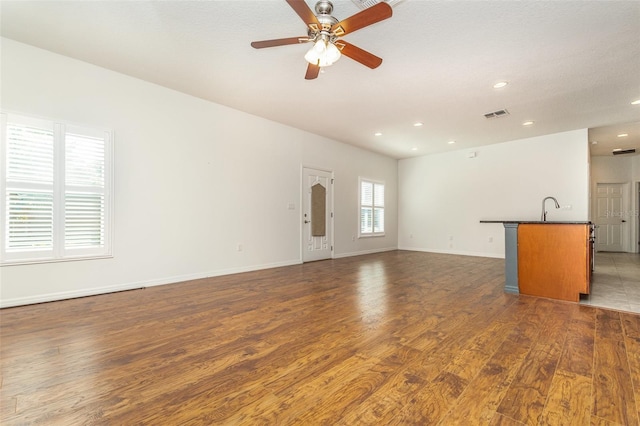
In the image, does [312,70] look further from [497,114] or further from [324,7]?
[497,114]

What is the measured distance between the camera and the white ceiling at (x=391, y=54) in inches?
103

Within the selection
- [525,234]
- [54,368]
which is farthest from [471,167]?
[54,368]

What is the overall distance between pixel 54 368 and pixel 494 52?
4769mm

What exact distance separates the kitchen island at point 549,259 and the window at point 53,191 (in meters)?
5.33

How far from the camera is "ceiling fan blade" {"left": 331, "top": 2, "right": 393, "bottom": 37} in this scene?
2035 mm

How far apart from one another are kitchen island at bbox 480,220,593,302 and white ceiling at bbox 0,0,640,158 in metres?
1.95

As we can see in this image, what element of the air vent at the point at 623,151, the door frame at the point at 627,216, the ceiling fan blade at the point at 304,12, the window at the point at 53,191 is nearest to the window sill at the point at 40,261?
the window at the point at 53,191

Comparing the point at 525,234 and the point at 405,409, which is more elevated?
the point at 525,234

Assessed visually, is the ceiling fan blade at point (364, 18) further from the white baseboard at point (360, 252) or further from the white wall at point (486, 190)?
the white wall at point (486, 190)

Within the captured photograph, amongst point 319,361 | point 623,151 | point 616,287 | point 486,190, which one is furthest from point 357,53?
point 623,151

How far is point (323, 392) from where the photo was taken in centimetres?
163

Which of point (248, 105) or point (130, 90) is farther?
point (248, 105)

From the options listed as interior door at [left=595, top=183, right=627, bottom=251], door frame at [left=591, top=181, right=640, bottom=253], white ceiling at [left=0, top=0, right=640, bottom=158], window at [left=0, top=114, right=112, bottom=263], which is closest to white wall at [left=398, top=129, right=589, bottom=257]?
white ceiling at [left=0, top=0, right=640, bottom=158]

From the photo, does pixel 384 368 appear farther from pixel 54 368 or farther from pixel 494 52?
pixel 494 52
